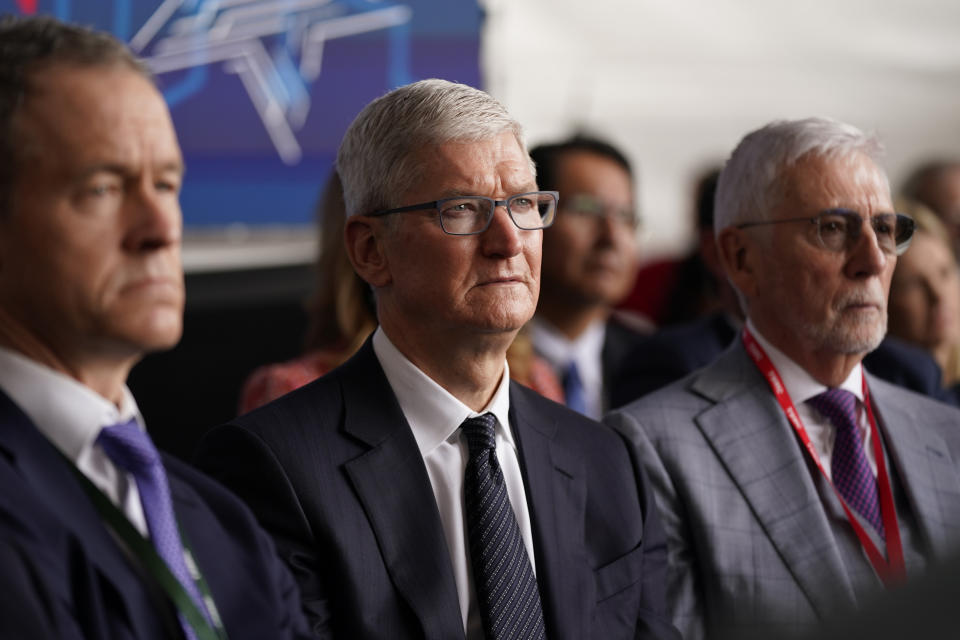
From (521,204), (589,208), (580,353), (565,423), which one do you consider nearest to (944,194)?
(589,208)

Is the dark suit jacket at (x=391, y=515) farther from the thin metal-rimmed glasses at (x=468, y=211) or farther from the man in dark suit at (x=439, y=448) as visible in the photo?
the thin metal-rimmed glasses at (x=468, y=211)

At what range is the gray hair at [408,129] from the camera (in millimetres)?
1659

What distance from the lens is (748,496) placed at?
197 centimetres

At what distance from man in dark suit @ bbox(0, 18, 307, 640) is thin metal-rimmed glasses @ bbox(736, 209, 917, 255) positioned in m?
1.20

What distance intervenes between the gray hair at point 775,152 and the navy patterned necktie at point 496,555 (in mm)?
746

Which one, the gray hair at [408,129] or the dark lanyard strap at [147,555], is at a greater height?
the gray hair at [408,129]

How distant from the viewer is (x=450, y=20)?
4246mm

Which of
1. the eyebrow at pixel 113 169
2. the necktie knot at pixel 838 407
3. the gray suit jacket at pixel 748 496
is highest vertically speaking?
the eyebrow at pixel 113 169

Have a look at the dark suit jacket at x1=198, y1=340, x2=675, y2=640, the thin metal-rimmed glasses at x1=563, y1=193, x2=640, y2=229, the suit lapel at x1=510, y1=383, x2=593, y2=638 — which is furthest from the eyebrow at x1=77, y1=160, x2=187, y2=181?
the thin metal-rimmed glasses at x1=563, y1=193, x2=640, y2=229

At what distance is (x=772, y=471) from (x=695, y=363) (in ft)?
2.03

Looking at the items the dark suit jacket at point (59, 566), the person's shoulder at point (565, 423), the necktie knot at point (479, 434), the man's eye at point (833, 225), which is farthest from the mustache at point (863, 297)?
the dark suit jacket at point (59, 566)

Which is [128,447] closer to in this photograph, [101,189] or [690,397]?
[101,189]

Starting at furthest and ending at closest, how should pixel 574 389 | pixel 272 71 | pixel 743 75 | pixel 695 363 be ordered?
pixel 743 75, pixel 272 71, pixel 574 389, pixel 695 363

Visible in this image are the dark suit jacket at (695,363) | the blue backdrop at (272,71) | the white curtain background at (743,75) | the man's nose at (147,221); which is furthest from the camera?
the white curtain background at (743,75)
